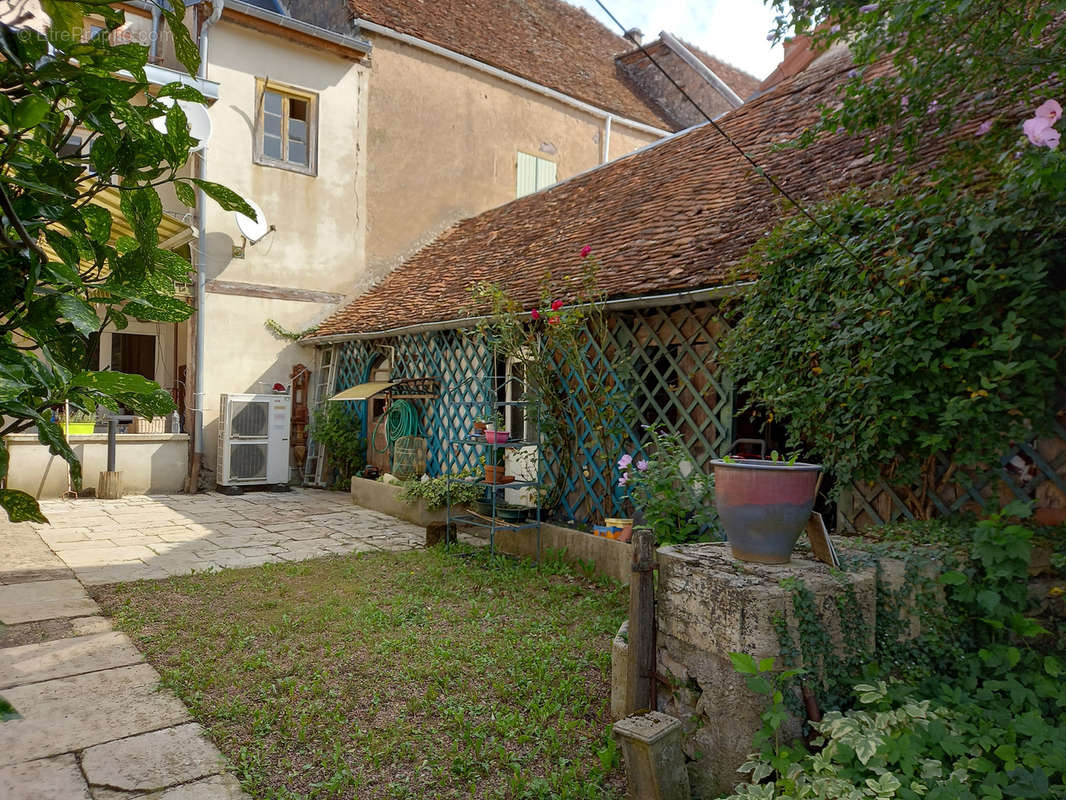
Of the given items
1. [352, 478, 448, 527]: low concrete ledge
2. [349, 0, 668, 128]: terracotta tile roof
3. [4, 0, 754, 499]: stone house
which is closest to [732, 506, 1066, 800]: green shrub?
[352, 478, 448, 527]: low concrete ledge

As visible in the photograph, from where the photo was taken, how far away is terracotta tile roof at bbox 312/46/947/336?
5012 mm

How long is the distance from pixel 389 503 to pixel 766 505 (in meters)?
5.75

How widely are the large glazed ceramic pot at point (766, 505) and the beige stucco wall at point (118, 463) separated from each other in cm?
769

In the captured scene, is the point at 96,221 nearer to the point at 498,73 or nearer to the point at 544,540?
the point at 544,540

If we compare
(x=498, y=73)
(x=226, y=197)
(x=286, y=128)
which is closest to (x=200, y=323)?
(x=286, y=128)

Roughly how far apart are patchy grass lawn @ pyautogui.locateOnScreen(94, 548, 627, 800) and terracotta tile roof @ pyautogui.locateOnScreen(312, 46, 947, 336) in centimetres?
Result: 242

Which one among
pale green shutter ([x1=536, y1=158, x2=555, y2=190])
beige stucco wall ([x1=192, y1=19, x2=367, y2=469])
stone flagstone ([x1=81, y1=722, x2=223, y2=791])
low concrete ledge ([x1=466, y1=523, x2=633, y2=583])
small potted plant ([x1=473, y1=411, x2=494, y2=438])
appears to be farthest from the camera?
pale green shutter ([x1=536, y1=158, x2=555, y2=190])

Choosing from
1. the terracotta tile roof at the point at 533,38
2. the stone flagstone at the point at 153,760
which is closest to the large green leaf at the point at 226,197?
the stone flagstone at the point at 153,760

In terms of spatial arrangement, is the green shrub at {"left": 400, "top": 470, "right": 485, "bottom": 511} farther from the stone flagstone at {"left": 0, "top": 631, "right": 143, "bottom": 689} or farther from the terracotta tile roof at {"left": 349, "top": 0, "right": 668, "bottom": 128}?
the terracotta tile roof at {"left": 349, "top": 0, "right": 668, "bottom": 128}

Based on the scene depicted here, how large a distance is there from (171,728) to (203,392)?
6877mm

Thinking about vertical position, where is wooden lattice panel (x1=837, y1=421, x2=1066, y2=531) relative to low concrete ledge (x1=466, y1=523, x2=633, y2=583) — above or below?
above

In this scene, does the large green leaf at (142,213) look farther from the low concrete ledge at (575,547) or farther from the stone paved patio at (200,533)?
the stone paved patio at (200,533)

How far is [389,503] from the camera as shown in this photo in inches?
298

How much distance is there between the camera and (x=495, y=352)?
650 centimetres
